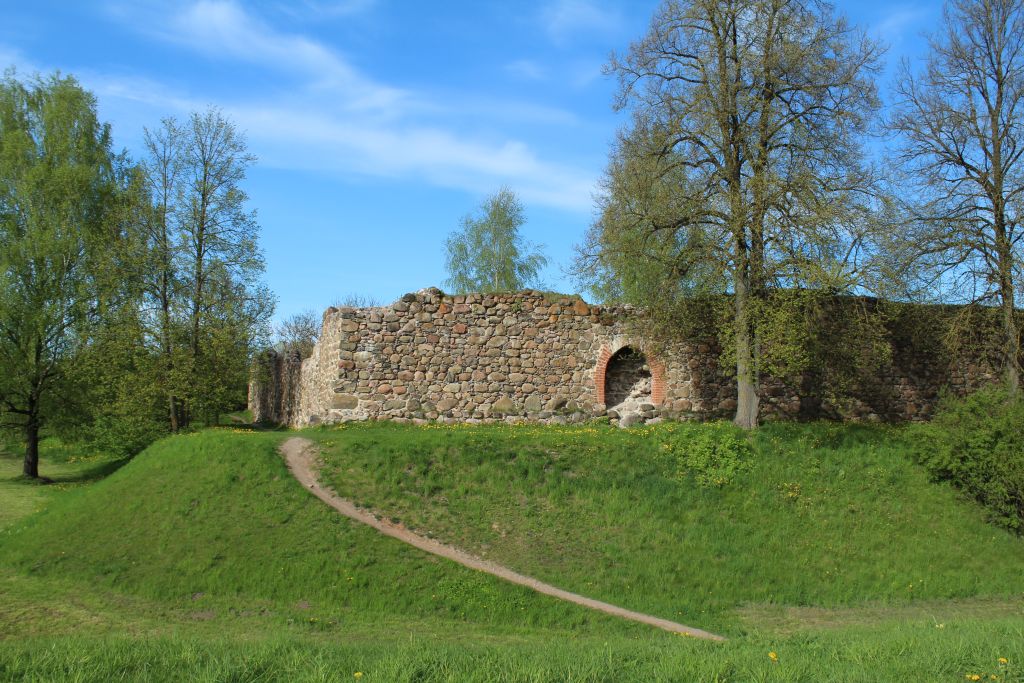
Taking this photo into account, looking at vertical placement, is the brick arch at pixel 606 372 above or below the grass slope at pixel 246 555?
above

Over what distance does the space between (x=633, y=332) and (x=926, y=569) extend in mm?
8021

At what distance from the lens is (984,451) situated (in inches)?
567

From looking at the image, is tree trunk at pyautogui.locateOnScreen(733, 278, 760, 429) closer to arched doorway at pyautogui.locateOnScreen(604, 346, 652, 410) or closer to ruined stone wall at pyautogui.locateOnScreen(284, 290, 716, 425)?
ruined stone wall at pyautogui.locateOnScreen(284, 290, 716, 425)

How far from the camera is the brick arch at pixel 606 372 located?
733 inches

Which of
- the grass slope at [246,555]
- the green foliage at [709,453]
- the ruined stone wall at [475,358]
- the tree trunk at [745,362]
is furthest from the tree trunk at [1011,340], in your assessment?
the grass slope at [246,555]

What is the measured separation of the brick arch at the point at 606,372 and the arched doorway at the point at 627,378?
237mm

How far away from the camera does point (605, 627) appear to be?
970cm

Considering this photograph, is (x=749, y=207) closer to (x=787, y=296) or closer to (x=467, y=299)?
(x=787, y=296)

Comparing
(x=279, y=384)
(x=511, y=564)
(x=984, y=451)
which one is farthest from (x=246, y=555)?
(x=279, y=384)

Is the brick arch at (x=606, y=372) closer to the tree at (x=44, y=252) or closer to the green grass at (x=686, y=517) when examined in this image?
the green grass at (x=686, y=517)

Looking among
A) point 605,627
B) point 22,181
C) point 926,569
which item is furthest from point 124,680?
point 22,181

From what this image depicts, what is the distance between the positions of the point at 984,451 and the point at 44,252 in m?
23.6

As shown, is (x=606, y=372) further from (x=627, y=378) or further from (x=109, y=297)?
(x=109, y=297)

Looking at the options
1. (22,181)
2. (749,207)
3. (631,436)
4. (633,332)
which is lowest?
(631,436)
